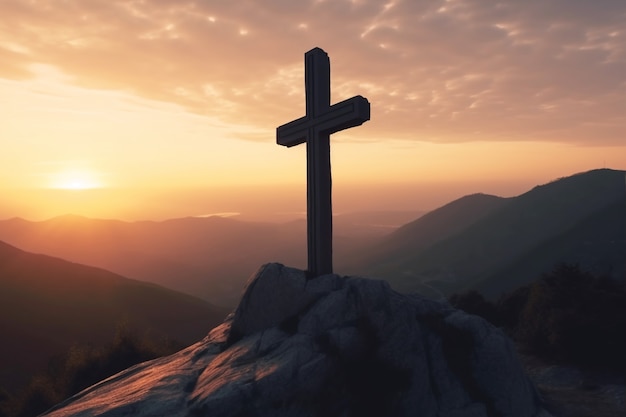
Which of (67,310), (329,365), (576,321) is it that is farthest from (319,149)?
(67,310)

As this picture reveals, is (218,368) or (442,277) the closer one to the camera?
(218,368)

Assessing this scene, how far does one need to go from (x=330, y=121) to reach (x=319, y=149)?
3.69 ft

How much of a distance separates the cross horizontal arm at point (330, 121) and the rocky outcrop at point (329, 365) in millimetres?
5264

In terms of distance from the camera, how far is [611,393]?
21422 millimetres

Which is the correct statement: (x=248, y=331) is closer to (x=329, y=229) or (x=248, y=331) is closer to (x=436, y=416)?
(x=329, y=229)

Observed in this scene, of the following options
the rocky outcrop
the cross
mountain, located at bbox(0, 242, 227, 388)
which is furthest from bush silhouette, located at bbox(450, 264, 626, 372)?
mountain, located at bbox(0, 242, 227, 388)

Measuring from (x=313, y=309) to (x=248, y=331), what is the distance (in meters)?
2.81

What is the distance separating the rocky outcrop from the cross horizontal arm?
207 inches

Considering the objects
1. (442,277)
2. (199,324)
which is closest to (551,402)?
(199,324)

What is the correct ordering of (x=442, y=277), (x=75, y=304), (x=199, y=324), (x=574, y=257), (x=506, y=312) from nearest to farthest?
(x=506, y=312) < (x=75, y=304) < (x=199, y=324) < (x=574, y=257) < (x=442, y=277)

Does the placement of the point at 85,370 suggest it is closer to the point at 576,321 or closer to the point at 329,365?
the point at 329,365

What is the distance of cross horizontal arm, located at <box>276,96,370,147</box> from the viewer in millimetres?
16422

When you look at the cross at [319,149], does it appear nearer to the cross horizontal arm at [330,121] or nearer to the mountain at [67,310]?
the cross horizontal arm at [330,121]

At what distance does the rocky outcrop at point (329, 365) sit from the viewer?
12617 mm
